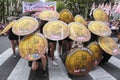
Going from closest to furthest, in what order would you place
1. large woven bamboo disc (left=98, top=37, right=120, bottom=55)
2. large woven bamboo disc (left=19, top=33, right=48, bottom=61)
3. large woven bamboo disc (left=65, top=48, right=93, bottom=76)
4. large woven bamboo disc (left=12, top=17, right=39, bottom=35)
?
large woven bamboo disc (left=19, top=33, right=48, bottom=61), large woven bamboo disc (left=65, top=48, right=93, bottom=76), large woven bamboo disc (left=12, top=17, right=39, bottom=35), large woven bamboo disc (left=98, top=37, right=120, bottom=55)

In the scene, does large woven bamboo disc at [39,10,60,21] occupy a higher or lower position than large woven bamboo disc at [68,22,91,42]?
higher

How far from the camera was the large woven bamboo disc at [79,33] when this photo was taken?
27.4 feet

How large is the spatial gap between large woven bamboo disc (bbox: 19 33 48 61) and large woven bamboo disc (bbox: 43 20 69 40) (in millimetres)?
258

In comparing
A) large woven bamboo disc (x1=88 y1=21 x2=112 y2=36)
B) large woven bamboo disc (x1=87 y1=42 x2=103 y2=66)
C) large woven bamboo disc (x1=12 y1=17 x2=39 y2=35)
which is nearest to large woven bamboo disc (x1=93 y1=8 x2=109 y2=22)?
large woven bamboo disc (x1=88 y1=21 x2=112 y2=36)

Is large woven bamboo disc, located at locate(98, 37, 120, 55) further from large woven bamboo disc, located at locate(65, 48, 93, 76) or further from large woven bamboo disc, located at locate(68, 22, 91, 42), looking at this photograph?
large woven bamboo disc, located at locate(65, 48, 93, 76)

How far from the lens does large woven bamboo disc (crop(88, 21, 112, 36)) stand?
8906 mm

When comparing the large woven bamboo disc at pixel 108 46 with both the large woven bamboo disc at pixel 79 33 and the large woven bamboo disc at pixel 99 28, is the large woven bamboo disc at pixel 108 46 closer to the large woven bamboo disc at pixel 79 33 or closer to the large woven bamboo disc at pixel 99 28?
the large woven bamboo disc at pixel 99 28

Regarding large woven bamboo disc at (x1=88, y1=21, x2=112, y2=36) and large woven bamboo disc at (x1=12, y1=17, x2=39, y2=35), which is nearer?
large woven bamboo disc at (x1=12, y1=17, x2=39, y2=35)

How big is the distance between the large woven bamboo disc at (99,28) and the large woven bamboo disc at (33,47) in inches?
Result: 65.7

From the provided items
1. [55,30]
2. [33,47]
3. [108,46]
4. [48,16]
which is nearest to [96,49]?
[108,46]

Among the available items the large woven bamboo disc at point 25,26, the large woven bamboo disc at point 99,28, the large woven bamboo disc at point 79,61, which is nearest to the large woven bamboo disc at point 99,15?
the large woven bamboo disc at point 99,28

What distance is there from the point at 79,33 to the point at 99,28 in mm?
832

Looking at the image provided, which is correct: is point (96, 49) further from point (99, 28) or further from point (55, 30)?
point (55, 30)

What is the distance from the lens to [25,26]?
323 inches
